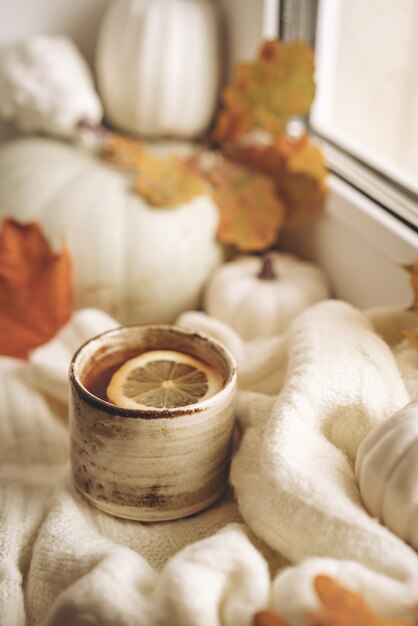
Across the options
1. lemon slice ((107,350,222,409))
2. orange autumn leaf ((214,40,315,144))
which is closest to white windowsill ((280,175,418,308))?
orange autumn leaf ((214,40,315,144))

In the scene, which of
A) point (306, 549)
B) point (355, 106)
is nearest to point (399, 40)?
point (355, 106)

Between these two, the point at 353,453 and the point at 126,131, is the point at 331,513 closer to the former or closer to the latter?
the point at 353,453

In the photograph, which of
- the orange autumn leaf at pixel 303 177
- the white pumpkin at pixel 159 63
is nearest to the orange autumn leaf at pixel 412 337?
the orange autumn leaf at pixel 303 177

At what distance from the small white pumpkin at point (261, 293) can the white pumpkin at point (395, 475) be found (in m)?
0.41

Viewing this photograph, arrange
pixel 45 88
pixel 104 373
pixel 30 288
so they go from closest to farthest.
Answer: pixel 104 373
pixel 30 288
pixel 45 88

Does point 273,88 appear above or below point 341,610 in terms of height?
above

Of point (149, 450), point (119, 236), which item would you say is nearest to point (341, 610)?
point (149, 450)

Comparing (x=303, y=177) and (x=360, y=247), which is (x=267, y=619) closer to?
(x=360, y=247)

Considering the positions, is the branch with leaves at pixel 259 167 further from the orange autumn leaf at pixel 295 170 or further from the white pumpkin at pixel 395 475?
the white pumpkin at pixel 395 475

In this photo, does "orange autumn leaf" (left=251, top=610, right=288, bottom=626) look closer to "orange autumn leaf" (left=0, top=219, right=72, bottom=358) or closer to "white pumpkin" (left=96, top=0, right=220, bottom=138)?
"orange autumn leaf" (left=0, top=219, right=72, bottom=358)

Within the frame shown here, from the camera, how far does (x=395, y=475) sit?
50 centimetres

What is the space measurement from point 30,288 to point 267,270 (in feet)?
1.12

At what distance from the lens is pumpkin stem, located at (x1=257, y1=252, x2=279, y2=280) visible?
957 millimetres

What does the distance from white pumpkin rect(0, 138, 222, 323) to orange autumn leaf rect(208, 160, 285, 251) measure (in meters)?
0.02
